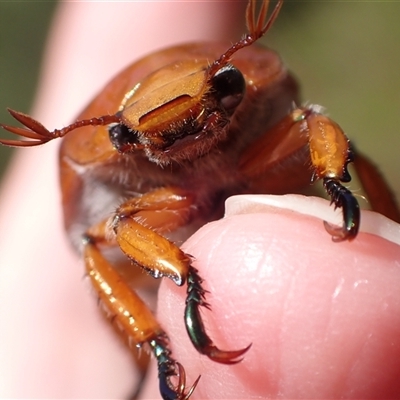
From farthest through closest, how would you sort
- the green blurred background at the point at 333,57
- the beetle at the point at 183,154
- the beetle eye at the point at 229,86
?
the green blurred background at the point at 333,57
the beetle eye at the point at 229,86
the beetle at the point at 183,154

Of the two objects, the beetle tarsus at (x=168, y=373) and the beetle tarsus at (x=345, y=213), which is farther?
the beetle tarsus at (x=168, y=373)

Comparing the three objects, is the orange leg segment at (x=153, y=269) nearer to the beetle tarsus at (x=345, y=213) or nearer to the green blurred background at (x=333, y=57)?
the beetle tarsus at (x=345, y=213)

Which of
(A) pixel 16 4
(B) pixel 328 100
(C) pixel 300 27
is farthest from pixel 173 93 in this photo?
(A) pixel 16 4

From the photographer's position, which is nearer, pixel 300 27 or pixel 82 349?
pixel 82 349

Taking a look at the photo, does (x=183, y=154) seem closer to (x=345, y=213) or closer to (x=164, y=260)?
(x=164, y=260)

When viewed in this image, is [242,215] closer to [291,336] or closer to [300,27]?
[291,336]

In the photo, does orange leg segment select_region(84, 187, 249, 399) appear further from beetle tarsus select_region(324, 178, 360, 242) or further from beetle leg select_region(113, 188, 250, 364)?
beetle tarsus select_region(324, 178, 360, 242)

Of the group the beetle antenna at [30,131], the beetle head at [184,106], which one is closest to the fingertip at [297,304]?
the beetle head at [184,106]
